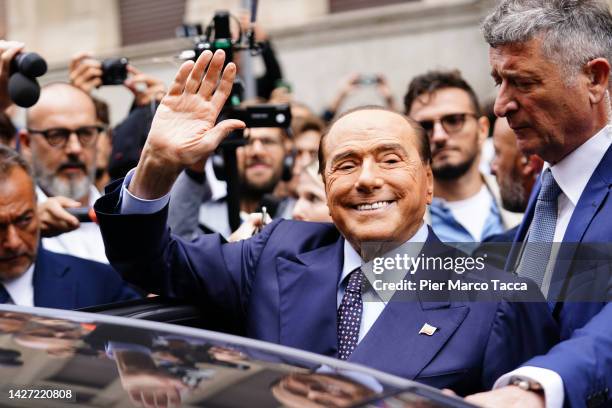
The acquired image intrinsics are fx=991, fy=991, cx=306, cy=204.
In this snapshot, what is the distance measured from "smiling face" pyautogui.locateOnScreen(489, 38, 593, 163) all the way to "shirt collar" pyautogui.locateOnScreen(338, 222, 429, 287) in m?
0.41

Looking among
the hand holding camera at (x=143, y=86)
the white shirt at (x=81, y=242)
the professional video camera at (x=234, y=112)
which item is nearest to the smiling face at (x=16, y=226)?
the white shirt at (x=81, y=242)

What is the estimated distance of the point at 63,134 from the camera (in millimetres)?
4586

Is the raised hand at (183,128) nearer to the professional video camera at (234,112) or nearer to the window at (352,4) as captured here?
the professional video camera at (234,112)

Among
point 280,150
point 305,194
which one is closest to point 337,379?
point 305,194

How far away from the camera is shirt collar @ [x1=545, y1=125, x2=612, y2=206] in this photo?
2.80m

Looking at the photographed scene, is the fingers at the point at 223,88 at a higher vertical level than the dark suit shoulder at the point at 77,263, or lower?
higher

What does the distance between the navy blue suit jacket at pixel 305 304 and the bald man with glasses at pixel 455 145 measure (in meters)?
1.66

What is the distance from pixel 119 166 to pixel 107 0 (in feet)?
34.6

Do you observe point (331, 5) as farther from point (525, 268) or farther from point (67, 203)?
point (525, 268)

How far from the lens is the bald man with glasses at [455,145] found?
4602 mm

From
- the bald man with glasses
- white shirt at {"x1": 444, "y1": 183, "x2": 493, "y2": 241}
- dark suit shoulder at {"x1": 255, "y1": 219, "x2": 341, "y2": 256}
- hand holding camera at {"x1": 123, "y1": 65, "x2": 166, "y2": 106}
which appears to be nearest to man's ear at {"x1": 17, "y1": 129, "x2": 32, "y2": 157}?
hand holding camera at {"x1": 123, "y1": 65, "x2": 166, "y2": 106}

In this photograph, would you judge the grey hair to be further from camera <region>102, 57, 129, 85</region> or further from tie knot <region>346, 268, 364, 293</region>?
camera <region>102, 57, 129, 85</region>

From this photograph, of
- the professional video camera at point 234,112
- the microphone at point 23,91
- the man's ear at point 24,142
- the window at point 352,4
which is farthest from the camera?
the window at point 352,4

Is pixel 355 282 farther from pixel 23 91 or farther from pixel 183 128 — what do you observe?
A: pixel 23 91
